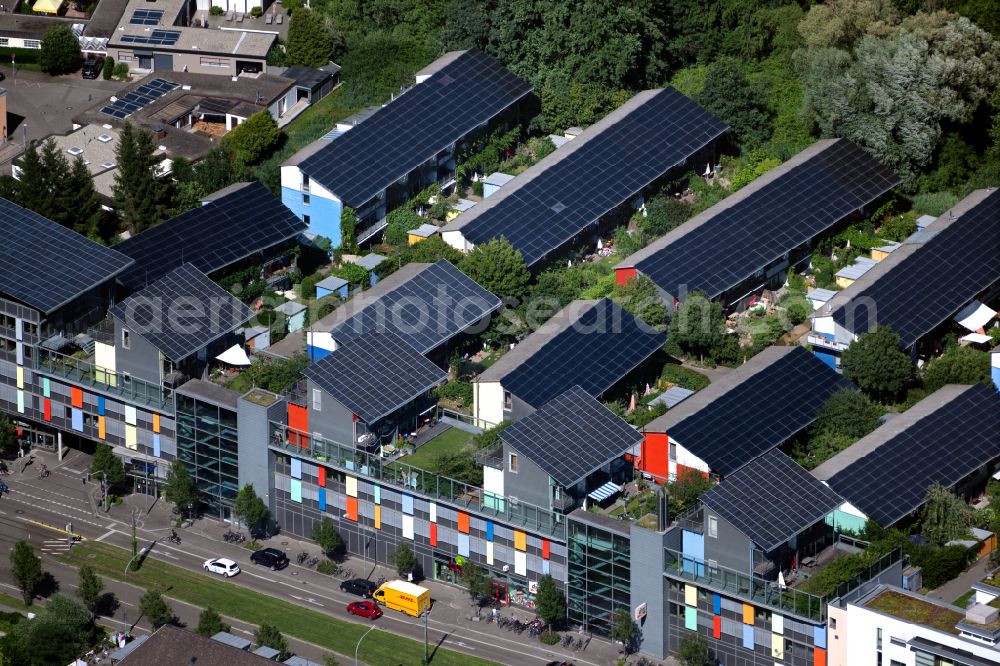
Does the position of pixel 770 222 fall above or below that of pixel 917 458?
above

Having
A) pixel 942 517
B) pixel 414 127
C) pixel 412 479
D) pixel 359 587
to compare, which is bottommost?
pixel 359 587

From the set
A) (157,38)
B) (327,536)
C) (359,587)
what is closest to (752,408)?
(359,587)

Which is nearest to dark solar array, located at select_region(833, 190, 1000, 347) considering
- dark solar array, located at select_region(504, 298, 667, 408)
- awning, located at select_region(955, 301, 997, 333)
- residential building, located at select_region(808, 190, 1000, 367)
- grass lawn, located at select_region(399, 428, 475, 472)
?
residential building, located at select_region(808, 190, 1000, 367)

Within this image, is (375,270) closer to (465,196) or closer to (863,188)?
(465,196)

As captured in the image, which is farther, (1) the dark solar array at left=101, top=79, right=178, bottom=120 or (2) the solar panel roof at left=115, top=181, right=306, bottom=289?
(1) the dark solar array at left=101, top=79, right=178, bottom=120

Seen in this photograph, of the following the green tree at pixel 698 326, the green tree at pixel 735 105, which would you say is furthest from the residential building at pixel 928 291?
the green tree at pixel 735 105

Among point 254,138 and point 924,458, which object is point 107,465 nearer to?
point 254,138

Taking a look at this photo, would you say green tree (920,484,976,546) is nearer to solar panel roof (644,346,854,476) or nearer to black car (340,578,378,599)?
solar panel roof (644,346,854,476)
